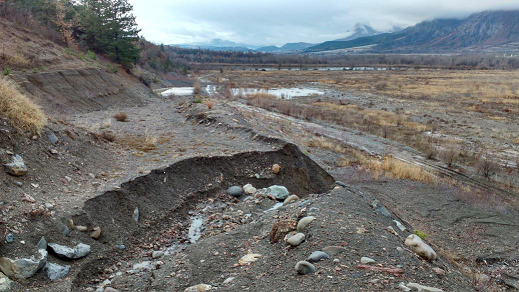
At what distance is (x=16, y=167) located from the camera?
711cm

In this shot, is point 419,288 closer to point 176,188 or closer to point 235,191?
point 235,191

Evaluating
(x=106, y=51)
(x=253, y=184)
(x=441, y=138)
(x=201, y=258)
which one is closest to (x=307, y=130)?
(x=441, y=138)

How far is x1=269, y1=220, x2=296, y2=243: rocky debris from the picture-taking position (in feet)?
21.3

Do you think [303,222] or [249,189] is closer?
[303,222]

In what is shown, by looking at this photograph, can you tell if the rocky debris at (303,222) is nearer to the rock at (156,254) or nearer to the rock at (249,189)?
the rock at (156,254)

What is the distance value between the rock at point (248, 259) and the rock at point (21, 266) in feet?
10.1

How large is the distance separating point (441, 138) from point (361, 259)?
2637 cm

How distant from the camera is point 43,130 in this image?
29.4 feet

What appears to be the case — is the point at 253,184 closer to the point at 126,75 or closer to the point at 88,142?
the point at 88,142

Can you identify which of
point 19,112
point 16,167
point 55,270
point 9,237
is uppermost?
point 19,112

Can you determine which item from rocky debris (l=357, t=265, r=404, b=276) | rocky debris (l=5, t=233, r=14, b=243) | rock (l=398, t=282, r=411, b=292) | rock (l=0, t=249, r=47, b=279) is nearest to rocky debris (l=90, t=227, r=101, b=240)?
rock (l=0, t=249, r=47, b=279)

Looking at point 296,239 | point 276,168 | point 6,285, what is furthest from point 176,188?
point 6,285

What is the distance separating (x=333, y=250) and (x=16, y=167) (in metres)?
6.34

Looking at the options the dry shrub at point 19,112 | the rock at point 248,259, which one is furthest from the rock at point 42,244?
the dry shrub at point 19,112
